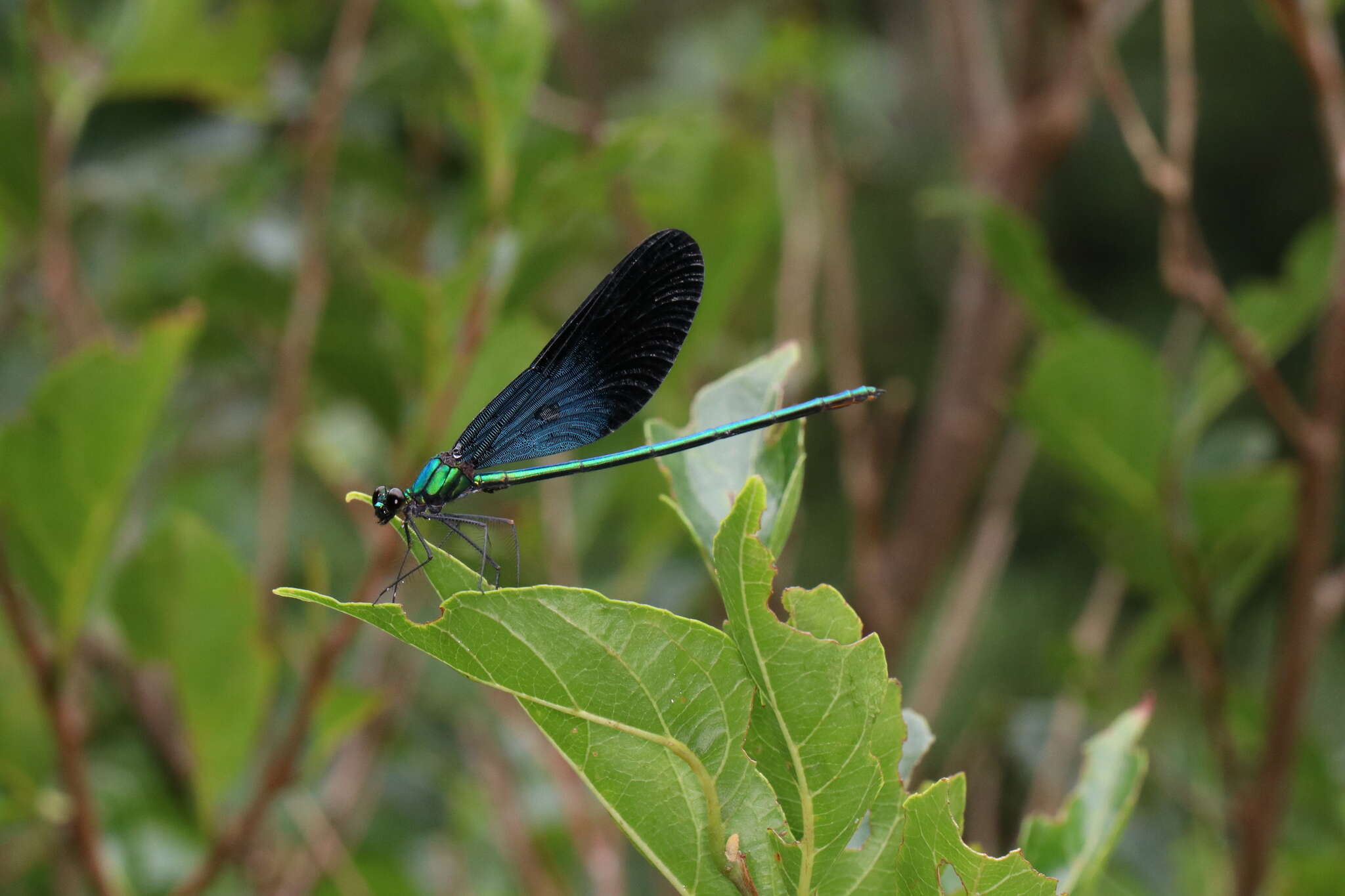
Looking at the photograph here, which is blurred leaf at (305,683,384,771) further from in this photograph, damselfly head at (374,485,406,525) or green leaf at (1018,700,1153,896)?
green leaf at (1018,700,1153,896)

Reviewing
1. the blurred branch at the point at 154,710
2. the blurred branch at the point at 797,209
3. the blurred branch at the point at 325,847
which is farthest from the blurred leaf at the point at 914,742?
the blurred branch at the point at 154,710

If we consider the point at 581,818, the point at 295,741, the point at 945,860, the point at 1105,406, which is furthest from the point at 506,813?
the point at 945,860

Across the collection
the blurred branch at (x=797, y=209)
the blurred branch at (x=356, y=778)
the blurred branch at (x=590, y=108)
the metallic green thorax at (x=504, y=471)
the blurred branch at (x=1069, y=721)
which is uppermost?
the blurred branch at (x=590, y=108)

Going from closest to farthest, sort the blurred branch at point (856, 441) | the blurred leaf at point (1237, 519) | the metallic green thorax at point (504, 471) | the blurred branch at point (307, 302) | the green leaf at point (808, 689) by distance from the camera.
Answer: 1. the green leaf at point (808, 689)
2. the metallic green thorax at point (504, 471)
3. the blurred leaf at point (1237, 519)
4. the blurred branch at point (307, 302)
5. the blurred branch at point (856, 441)

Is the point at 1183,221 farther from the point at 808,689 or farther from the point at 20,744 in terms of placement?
the point at 20,744

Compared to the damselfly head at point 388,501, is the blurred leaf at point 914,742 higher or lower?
lower

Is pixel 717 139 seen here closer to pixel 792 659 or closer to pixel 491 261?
pixel 491 261

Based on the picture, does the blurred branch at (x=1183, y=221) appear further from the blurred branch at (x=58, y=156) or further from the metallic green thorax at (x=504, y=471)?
the blurred branch at (x=58, y=156)

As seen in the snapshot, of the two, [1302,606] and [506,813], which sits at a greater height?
[506,813]
